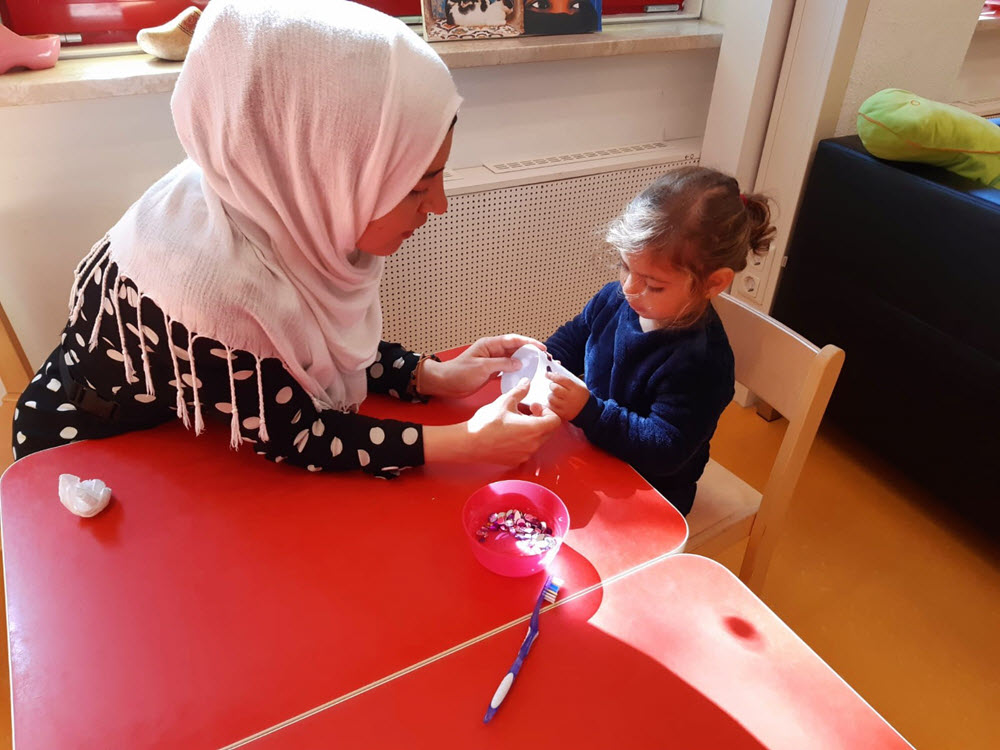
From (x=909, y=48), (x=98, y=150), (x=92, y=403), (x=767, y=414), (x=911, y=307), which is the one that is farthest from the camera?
(x=767, y=414)

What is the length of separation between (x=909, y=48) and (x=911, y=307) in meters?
0.80

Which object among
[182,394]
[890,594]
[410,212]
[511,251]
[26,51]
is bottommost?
[890,594]

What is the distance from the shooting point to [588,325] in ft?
4.85

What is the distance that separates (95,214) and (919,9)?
2262 millimetres

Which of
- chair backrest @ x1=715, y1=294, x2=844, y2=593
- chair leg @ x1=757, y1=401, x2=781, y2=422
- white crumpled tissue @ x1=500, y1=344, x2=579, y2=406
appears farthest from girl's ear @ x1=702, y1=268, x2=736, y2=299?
chair leg @ x1=757, y1=401, x2=781, y2=422

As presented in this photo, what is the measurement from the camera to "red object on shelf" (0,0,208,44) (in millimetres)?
1639

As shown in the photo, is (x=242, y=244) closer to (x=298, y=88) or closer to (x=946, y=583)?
(x=298, y=88)

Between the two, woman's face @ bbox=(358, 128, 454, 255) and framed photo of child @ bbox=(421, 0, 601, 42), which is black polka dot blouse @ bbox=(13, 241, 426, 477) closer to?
woman's face @ bbox=(358, 128, 454, 255)

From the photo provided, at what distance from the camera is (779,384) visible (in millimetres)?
1272

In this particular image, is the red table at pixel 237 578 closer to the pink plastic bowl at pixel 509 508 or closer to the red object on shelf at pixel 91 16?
the pink plastic bowl at pixel 509 508

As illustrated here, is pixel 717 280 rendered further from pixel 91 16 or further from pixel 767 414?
pixel 91 16

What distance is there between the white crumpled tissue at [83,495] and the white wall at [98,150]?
37.9 inches

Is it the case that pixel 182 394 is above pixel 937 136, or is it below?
below

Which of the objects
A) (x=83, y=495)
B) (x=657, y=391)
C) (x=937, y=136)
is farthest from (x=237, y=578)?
(x=937, y=136)
